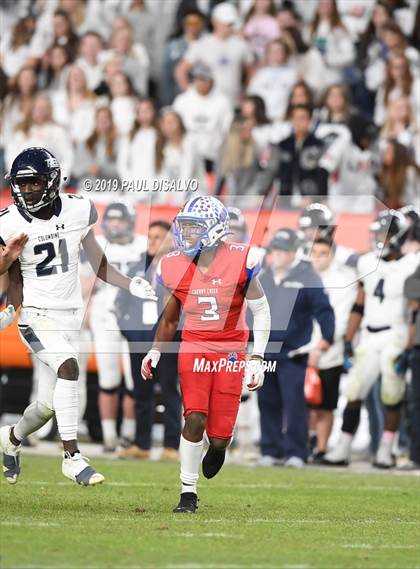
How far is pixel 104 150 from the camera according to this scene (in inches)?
604

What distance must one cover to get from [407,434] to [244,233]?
2.31 metres

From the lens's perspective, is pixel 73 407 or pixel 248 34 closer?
pixel 73 407

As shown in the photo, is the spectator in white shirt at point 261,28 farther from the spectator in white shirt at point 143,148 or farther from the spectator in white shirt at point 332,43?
the spectator in white shirt at point 143,148

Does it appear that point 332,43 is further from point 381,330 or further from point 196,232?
point 196,232

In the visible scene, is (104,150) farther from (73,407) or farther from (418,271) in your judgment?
(73,407)

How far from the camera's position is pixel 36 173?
8031 mm

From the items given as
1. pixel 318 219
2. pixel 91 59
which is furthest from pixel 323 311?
pixel 91 59

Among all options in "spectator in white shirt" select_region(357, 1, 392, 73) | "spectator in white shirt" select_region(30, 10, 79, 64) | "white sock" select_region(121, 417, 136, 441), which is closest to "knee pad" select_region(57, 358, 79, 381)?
"white sock" select_region(121, 417, 136, 441)

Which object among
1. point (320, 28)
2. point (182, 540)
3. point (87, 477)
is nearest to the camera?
point (182, 540)

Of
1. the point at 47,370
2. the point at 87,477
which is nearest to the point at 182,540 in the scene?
the point at 87,477

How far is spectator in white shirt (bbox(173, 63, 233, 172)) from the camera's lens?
50.8ft

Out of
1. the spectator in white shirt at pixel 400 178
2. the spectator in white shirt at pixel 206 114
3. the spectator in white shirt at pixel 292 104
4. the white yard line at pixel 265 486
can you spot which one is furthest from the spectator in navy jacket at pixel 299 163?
the white yard line at pixel 265 486

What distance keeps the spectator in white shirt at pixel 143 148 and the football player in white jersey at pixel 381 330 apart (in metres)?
3.21

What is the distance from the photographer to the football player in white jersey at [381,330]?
1177 centimetres
